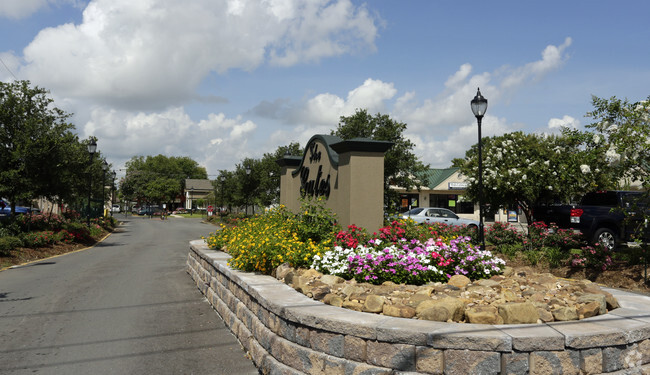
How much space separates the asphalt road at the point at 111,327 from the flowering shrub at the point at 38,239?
4625 mm

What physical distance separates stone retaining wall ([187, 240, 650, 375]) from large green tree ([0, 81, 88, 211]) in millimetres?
16127

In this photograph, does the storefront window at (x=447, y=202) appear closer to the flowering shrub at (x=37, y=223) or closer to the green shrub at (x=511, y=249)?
the green shrub at (x=511, y=249)

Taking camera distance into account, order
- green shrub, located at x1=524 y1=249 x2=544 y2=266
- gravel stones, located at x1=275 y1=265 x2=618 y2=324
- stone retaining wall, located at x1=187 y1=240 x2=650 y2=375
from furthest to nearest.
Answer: green shrub, located at x1=524 y1=249 x2=544 y2=266, gravel stones, located at x1=275 y1=265 x2=618 y2=324, stone retaining wall, located at x1=187 y1=240 x2=650 y2=375

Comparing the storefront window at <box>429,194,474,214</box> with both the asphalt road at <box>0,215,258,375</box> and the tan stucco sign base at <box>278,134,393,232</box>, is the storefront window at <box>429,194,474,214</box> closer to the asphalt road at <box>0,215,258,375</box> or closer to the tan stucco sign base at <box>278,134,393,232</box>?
the asphalt road at <box>0,215,258,375</box>

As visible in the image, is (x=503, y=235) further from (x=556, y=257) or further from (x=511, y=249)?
(x=556, y=257)

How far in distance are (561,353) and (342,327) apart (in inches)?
69.1

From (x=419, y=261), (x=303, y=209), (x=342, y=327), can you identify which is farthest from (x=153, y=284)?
(x=342, y=327)

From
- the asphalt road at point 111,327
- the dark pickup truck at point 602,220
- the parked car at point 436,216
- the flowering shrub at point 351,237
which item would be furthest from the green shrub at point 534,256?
the parked car at point 436,216

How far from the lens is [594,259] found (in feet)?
33.0

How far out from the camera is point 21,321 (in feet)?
22.9

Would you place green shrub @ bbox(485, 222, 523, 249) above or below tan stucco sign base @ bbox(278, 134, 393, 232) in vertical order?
below

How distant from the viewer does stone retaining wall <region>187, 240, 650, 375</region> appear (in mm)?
3547

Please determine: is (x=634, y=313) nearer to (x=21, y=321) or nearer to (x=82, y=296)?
(x=21, y=321)

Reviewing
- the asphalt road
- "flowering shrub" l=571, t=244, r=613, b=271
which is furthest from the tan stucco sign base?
"flowering shrub" l=571, t=244, r=613, b=271
